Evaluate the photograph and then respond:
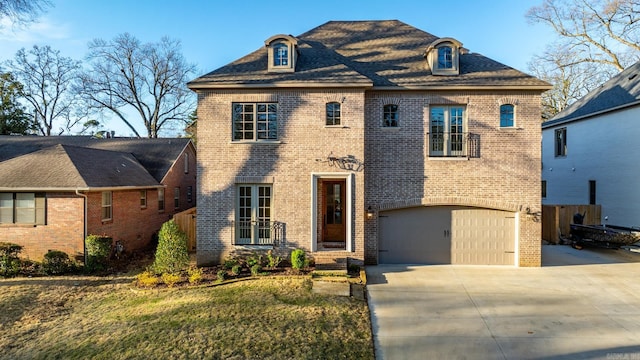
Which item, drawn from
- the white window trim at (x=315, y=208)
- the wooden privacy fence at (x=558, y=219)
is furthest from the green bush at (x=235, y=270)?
the wooden privacy fence at (x=558, y=219)

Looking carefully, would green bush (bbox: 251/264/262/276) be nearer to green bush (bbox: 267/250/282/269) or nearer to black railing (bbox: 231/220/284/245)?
green bush (bbox: 267/250/282/269)

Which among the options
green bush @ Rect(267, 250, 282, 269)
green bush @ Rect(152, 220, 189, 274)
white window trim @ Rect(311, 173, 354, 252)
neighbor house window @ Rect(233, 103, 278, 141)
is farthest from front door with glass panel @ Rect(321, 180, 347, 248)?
green bush @ Rect(152, 220, 189, 274)

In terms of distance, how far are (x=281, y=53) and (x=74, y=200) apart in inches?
332

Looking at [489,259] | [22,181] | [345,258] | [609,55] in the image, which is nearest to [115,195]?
[22,181]

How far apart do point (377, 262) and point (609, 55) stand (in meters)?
Result: 23.3

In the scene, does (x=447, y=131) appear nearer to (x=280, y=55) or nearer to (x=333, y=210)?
(x=333, y=210)

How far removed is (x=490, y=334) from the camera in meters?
5.96

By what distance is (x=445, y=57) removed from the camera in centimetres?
1067

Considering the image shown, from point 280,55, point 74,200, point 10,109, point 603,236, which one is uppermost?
point 10,109

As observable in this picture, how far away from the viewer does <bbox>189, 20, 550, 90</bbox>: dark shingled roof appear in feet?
32.6

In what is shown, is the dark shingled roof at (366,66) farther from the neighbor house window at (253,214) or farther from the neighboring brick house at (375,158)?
the neighbor house window at (253,214)

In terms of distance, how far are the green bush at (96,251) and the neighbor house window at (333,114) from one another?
327 inches

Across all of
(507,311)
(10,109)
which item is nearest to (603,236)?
(507,311)

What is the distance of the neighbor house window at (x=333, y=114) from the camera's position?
32.8ft
